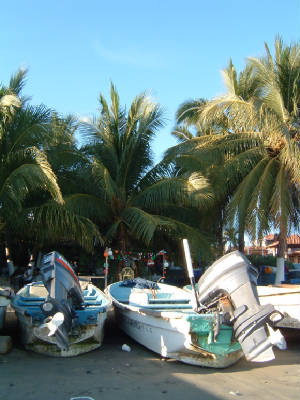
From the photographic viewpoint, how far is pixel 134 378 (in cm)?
677

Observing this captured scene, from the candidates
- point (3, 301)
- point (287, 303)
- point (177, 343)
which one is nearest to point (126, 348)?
point (177, 343)

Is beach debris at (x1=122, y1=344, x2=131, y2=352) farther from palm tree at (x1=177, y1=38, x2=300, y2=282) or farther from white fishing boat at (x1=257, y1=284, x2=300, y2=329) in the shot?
palm tree at (x1=177, y1=38, x2=300, y2=282)

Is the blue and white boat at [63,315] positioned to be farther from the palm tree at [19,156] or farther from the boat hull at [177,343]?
the palm tree at [19,156]

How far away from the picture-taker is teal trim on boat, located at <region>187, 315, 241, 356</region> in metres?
7.02

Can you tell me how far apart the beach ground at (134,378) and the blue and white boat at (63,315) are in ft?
0.71

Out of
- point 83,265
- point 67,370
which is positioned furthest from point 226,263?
point 83,265

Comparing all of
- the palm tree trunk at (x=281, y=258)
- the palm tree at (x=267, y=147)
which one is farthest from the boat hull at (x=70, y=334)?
the palm tree trunk at (x=281, y=258)

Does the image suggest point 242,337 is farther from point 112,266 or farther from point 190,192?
point 112,266

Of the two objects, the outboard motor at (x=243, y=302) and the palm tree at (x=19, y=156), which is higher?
the palm tree at (x=19, y=156)

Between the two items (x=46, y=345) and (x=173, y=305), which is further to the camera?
(x=173, y=305)

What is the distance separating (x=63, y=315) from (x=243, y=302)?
9.26 ft

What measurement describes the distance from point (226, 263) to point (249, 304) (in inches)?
31.7

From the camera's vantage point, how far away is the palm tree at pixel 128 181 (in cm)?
1409

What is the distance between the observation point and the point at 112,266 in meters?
15.9
